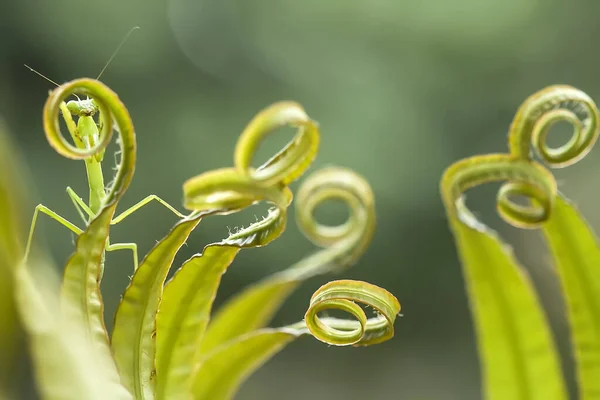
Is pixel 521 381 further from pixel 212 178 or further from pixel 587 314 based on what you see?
pixel 212 178

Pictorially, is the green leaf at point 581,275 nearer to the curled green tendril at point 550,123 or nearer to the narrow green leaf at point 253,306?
the curled green tendril at point 550,123

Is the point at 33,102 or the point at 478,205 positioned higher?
the point at 478,205

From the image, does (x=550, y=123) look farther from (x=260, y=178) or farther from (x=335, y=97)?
(x=335, y=97)

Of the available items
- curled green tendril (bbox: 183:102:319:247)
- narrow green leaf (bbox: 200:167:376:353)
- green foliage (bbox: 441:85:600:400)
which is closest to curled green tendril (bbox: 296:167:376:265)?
narrow green leaf (bbox: 200:167:376:353)

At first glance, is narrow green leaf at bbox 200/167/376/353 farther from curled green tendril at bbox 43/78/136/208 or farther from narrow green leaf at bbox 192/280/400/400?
curled green tendril at bbox 43/78/136/208

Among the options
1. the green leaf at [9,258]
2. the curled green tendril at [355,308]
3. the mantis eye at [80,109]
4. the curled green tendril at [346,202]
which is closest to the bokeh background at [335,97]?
the mantis eye at [80,109]

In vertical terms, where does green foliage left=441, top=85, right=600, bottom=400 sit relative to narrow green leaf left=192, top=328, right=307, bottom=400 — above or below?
above

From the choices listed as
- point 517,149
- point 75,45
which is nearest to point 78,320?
point 517,149
